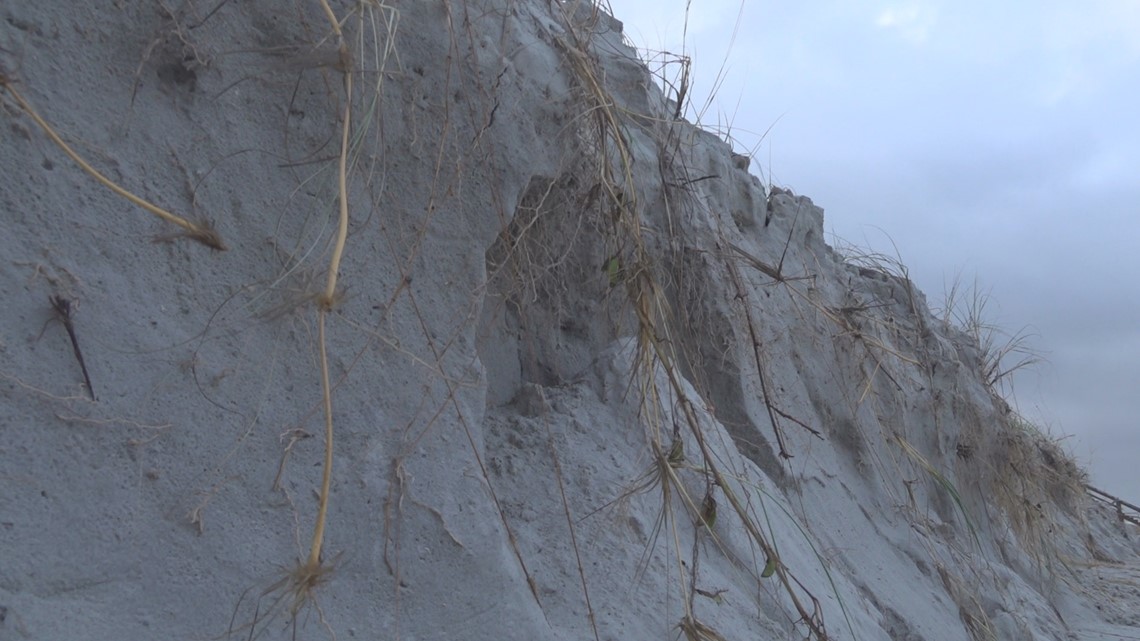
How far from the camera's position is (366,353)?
98.1 inches

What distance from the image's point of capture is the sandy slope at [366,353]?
6.79 ft

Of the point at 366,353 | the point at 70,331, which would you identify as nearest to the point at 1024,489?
the point at 366,353

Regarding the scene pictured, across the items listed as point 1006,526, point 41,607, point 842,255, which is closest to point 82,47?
point 41,607

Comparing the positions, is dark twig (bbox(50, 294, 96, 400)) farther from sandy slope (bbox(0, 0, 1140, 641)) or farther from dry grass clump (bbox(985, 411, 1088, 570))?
dry grass clump (bbox(985, 411, 1088, 570))

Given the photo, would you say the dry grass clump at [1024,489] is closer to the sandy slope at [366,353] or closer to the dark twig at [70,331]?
the sandy slope at [366,353]

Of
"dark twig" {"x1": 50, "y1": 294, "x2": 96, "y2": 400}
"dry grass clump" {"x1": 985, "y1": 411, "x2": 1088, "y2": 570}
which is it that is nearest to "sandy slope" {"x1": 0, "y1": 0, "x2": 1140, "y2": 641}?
"dark twig" {"x1": 50, "y1": 294, "x2": 96, "y2": 400}

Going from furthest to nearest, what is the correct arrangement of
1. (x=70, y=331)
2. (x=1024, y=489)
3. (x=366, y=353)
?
(x=1024, y=489) < (x=366, y=353) < (x=70, y=331)

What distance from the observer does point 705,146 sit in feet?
15.3

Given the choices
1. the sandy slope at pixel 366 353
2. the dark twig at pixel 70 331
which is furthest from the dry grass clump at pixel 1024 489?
the dark twig at pixel 70 331

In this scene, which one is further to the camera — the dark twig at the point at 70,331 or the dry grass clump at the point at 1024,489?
the dry grass clump at the point at 1024,489

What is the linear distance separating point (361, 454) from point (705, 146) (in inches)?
108

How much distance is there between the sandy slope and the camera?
2070 mm

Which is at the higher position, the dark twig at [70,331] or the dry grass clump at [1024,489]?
the dry grass clump at [1024,489]

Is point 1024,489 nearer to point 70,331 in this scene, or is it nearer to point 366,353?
point 366,353
